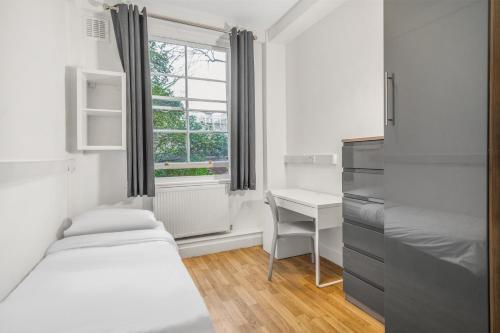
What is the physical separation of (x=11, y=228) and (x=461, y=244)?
6.97 feet

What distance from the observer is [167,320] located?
104 cm

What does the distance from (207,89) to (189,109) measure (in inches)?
14.5

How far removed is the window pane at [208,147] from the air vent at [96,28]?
4.60ft

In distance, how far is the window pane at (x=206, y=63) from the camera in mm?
3443

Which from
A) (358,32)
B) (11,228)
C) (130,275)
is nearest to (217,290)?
(130,275)

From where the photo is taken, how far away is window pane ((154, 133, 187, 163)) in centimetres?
327

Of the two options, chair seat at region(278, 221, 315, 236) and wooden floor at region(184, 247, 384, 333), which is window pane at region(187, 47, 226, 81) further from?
wooden floor at region(184, 247, 384, 333)

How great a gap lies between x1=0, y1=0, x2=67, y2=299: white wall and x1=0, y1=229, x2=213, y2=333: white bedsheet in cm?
19

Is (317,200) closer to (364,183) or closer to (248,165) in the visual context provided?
(364,183)

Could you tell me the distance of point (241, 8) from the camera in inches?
126

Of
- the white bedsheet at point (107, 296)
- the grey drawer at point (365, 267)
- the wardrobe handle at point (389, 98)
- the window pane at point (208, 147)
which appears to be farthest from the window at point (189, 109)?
the wardrobe handle at point (389, 98)

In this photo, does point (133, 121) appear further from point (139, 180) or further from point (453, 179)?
point (453, 179)

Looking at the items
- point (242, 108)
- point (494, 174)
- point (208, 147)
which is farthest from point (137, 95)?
point (494, 174)

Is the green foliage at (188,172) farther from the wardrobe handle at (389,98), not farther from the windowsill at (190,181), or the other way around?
the wardrobe handle at (389,98)
